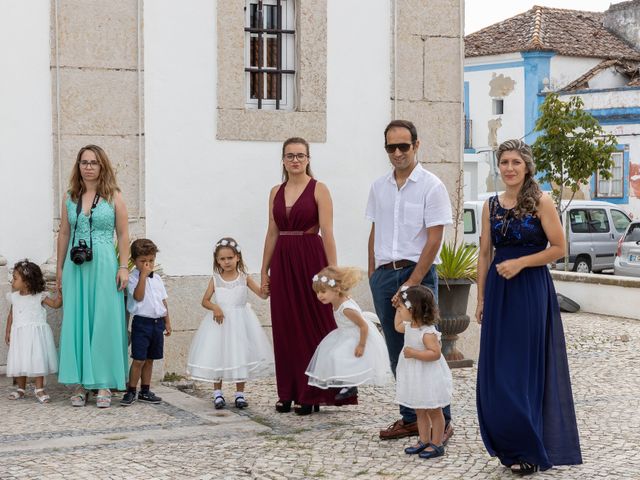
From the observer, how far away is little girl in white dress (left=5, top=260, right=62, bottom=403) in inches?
334

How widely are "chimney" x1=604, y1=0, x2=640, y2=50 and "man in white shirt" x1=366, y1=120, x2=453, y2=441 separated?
37223 millimetres

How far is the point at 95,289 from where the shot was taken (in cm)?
831

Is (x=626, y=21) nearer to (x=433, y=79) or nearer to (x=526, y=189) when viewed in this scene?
(x=433, y=79)

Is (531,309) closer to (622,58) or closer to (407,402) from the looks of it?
(407,402)

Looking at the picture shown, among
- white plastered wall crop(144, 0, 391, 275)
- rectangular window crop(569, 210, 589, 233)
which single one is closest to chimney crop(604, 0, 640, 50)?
rectangular window crop(569, 210, 589, 233)

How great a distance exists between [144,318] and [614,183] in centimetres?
2895

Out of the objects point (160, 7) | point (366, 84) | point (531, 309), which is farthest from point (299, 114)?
point (531, 309)

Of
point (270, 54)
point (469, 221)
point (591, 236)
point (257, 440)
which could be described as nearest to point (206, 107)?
point (270, 54)

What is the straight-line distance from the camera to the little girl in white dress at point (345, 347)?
25.0ft

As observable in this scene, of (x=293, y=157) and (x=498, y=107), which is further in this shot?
(x=498, y=107)

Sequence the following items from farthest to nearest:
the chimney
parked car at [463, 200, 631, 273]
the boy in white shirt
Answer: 1. the chimney
2. parked car at [463, 200, 631, 273]
3. the boy in white shirt

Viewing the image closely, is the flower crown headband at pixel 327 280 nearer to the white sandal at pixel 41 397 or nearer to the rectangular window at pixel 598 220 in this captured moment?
the white sandal at pixel 41 397

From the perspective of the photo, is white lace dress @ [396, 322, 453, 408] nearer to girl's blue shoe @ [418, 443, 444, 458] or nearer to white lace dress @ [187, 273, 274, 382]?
girl's blue shoe @ [418, 443, 444, 458]

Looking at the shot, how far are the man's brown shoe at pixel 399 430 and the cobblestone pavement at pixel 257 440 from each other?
0.18 ft
